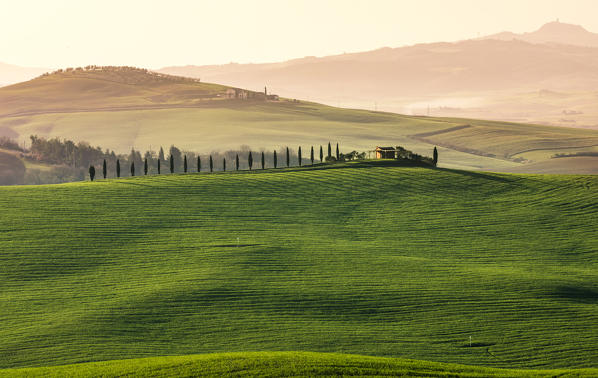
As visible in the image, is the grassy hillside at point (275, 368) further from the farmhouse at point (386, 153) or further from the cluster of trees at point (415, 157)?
the farmhouse at point (386, 153)

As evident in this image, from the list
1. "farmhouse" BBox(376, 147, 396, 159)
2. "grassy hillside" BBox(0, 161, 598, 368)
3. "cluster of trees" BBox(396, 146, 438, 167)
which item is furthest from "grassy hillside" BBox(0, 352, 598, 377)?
"farmhouse" BBox(376, 147, 396, 159)

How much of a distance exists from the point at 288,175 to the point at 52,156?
97878 millimetres

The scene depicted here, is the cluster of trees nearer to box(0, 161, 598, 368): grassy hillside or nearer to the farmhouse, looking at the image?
the farmhouse

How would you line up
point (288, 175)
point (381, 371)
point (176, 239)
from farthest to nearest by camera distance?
point (288, 175) < point (176, 239) < point (381, 371)

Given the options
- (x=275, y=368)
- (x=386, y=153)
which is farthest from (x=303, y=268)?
(x=386, y=153)

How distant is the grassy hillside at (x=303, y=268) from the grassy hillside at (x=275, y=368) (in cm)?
595

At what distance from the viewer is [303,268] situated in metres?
55.9

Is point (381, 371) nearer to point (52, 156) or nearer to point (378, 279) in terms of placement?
point (378, 279)

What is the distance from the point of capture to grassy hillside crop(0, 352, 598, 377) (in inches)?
1261

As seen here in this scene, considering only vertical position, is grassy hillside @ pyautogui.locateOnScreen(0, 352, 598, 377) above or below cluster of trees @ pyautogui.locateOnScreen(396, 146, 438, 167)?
below

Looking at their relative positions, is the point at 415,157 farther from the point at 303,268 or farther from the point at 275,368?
the point at 275,368

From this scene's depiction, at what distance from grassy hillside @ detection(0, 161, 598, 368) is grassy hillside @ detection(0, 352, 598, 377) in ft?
19.5

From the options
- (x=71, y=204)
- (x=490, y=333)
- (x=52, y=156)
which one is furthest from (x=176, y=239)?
(x=52, y=156)

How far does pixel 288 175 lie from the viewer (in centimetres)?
9038
